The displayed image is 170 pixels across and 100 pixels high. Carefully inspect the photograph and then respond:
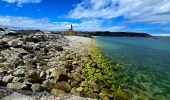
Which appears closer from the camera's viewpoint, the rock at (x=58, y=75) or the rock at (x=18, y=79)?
the rock at (x=18, y=79)

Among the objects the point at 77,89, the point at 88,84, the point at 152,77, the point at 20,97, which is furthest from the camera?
the point at 152,77

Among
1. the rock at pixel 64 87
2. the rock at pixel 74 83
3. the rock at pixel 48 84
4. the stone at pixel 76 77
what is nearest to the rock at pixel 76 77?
the stone at pixel 76 77

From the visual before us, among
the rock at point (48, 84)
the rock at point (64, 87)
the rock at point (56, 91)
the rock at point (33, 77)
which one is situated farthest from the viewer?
the rock at point (33, 77)

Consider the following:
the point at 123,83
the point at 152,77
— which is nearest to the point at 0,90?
the point at 123,83

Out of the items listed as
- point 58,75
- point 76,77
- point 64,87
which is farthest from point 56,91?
point 76,77

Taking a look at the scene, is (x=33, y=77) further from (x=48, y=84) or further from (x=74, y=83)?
(x=74, y=83)

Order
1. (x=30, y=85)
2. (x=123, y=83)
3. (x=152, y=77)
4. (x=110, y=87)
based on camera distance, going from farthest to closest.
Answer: (x=152, y=77) < (x=123, y=83) < (x=110, y=87) < (x=30, y=85)

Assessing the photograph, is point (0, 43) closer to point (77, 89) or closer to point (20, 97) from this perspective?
point (77, 89)

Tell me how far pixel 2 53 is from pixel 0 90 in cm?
1288

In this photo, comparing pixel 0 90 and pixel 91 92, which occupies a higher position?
pixel 0 90

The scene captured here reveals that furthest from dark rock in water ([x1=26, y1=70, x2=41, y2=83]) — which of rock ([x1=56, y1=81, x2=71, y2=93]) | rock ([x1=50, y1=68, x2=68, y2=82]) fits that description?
rock ([x1=56, y1=81, x2=71, y2=93])

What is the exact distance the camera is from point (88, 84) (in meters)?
13.6

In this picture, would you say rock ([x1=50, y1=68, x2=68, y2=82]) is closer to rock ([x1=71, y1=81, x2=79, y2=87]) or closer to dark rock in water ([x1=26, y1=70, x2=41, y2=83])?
rock ([x1=71, y1=81, x2=79, y2=87])

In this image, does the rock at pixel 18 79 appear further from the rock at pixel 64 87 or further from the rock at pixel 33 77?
the rock at pixel 64 87
